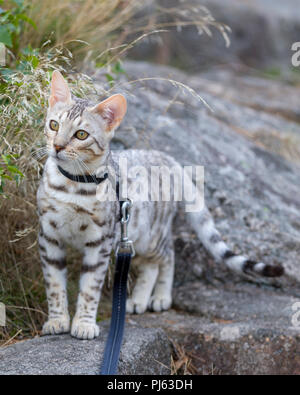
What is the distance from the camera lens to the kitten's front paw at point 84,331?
7.32ft

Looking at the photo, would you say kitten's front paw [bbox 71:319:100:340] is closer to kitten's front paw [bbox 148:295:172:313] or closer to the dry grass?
kitten's front paw [bbox 148:295:172:313]

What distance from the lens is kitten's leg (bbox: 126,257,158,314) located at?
286cm

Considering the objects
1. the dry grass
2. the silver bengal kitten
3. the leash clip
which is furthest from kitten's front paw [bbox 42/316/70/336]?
the dry grass

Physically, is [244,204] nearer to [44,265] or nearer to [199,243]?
[199,243]

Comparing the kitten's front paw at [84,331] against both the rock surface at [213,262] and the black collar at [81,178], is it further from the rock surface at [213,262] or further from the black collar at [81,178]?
the black collar at [81,178]

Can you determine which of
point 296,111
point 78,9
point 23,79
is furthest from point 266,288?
point 296,111

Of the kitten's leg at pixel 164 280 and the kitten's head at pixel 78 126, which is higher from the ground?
the kitten's head at pixel 78 126

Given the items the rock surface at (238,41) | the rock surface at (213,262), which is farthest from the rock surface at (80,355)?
the rock surface at (238,41)

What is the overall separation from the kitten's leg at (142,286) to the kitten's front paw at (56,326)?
23.1 inches

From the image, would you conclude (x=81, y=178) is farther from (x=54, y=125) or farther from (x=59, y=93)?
(x=59, y=93)

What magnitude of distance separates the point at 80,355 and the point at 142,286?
88 centimetres

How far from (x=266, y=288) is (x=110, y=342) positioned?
126 cm

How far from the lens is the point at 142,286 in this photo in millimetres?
2910

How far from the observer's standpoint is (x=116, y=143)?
131 inches
